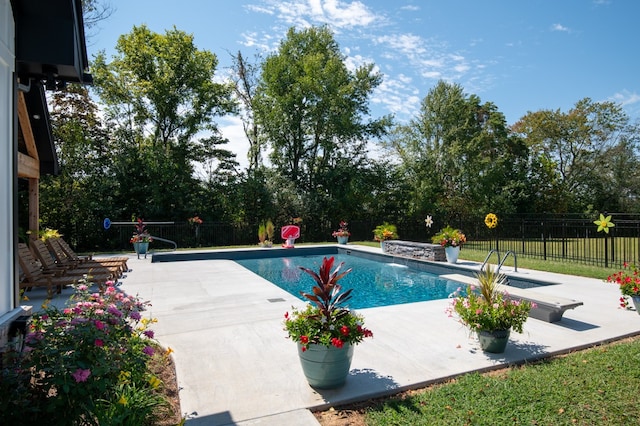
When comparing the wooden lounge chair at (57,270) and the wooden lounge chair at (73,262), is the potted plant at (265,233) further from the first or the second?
the wooden lounge chair at (57,270)

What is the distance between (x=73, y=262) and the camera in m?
8.99

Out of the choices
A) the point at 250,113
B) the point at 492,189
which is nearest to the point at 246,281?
the point at 250,113

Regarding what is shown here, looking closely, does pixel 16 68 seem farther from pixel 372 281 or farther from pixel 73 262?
pixel 372 281

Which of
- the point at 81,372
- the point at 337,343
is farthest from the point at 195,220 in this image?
the point at 81,372

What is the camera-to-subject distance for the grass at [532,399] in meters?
2.82

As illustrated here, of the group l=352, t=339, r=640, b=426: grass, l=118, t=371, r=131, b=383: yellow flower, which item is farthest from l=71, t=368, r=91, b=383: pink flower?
l=352, t=339, r=640, b=426: grass

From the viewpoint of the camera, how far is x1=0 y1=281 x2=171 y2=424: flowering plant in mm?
2209

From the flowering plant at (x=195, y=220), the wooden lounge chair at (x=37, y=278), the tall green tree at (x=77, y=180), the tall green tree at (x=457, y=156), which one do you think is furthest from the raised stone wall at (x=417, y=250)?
the tall green tree at (x=77, y=180)

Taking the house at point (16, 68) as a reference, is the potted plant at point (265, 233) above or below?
below

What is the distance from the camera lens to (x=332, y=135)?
2336 cm

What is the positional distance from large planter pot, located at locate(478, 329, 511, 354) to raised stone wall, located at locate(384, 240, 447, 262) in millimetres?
7434

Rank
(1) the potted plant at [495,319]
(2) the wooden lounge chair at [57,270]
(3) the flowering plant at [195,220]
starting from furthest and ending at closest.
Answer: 1. (3) the flowering plant at [195,220]
2. (2) the wooden lounge chair at [57,270]
3. (1) the potted plant at [495,319]

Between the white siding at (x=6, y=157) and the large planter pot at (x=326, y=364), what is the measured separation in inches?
108

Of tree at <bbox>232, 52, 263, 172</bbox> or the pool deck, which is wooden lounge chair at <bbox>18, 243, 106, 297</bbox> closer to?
the pool deck
